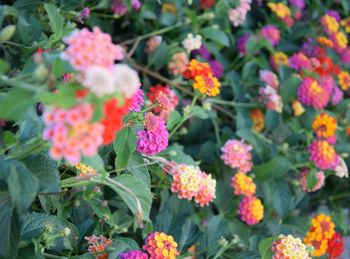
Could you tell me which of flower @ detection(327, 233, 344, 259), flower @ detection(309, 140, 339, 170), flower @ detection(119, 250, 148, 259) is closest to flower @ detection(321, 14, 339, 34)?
flower @ detection(309, 140, 339, 170)

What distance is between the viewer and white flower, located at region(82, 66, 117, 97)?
0.67 m

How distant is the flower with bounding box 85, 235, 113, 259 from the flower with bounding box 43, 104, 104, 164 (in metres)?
0.51

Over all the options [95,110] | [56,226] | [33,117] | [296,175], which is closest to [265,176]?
[296,175]

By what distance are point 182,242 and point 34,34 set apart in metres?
0.64

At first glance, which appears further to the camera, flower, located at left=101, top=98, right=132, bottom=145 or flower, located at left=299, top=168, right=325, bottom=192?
flower, located at left=299, top=168, right=325, bottom=192

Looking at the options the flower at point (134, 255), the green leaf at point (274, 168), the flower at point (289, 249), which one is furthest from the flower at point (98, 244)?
the green leaf at point (274, 168)

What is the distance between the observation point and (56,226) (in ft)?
3.65

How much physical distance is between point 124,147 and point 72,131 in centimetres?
41

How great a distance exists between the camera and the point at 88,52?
72cm

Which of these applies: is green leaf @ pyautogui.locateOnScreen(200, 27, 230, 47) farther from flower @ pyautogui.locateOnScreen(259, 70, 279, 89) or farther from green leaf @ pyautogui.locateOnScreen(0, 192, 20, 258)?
green leaf @ pyautogui.locateOnScreen(0, 192, 20, 258)

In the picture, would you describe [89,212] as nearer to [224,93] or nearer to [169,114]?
[169,114]

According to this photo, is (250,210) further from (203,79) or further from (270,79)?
(270,79)

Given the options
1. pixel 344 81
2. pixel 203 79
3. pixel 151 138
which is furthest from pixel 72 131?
pixel 344 81

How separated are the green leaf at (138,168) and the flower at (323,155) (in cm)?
74
